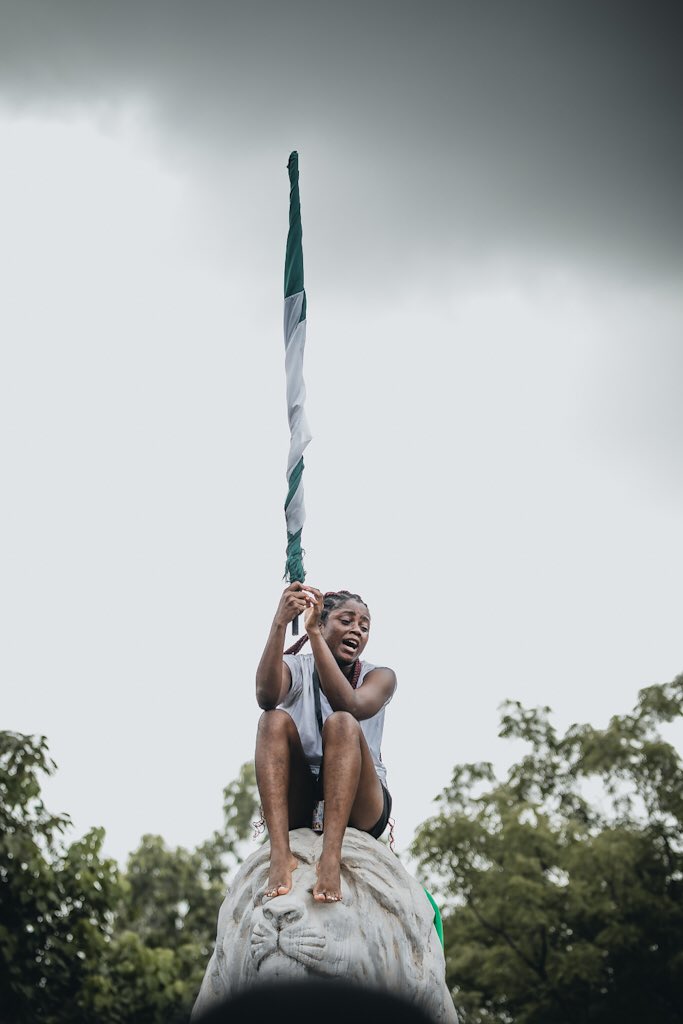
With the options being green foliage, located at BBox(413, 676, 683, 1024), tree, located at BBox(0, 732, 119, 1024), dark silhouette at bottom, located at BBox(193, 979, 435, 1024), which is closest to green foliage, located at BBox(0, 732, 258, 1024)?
tree, located at BBox(0, 732, 119, 1024)

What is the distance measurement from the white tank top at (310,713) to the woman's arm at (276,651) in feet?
0.32

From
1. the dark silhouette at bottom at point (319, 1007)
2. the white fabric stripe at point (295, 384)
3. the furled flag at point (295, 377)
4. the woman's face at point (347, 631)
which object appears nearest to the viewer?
the dark silhouette at bottom at point (319, 1007)

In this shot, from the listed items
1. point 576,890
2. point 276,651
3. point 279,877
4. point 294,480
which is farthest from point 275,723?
point 576,890

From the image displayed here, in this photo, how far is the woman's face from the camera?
5059 millimetres

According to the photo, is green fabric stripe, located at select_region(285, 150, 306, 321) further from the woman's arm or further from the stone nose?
the stone nose

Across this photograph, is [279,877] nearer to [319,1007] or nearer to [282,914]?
[282,914]

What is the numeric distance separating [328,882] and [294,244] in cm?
359

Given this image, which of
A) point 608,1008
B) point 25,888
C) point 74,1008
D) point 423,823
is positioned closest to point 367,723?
point 25,888

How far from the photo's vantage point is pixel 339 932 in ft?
13.2

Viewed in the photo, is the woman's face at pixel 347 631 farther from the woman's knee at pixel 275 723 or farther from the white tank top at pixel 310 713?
the woman's knee at pixel 275 723

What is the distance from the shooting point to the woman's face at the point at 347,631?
506 centimetres

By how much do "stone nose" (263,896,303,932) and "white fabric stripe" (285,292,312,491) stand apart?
77.7 inches

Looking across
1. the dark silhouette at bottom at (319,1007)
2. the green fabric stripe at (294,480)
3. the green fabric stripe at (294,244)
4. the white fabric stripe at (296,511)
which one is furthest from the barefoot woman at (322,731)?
the dark silhouette at bottom at (319,1007)

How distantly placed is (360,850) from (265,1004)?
132 inches
